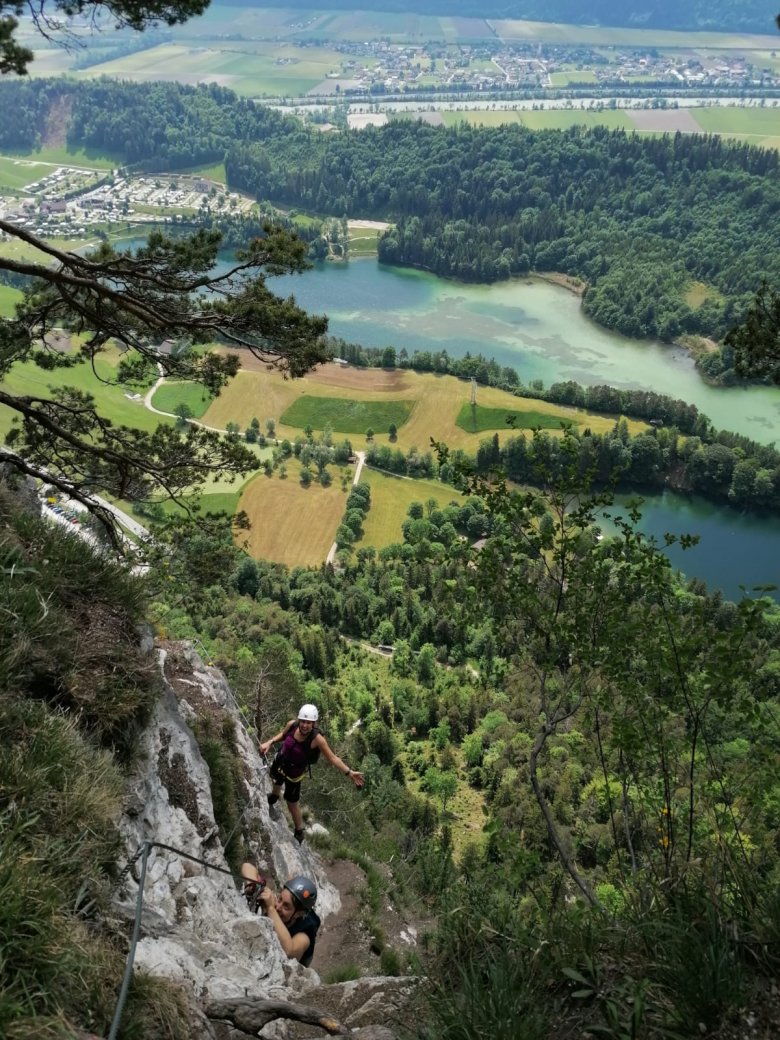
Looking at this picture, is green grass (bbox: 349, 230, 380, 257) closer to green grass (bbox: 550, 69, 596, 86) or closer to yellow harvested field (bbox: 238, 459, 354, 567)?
yellow harvested field (bbox: 238, 459, 354, 567)

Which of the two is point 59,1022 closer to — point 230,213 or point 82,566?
point 82,566

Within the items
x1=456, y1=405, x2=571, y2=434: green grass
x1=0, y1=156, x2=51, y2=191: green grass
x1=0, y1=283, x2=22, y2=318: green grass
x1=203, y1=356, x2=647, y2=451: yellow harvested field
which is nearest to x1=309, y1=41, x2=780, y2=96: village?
x1=0, y1=156, x2=51, y2=191: green grass

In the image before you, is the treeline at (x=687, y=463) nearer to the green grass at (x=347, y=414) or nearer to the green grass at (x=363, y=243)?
the green grass at (x=347, y=414)

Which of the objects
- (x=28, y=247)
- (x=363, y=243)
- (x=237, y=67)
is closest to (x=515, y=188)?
(x=363, y=243)

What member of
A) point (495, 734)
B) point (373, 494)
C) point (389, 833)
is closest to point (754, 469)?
point (373, 494)

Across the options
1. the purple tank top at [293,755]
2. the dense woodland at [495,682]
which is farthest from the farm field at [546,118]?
the purple tank top at [293,755]

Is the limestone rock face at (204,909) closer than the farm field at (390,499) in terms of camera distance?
Yes
